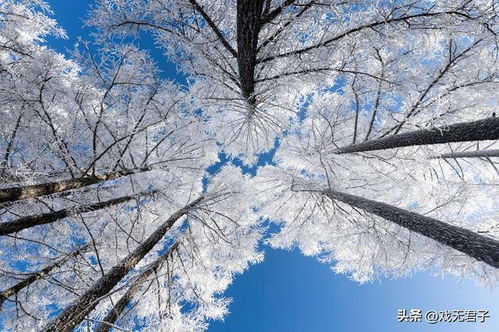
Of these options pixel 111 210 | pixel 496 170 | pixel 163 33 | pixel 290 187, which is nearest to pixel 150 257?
pixel 111 210

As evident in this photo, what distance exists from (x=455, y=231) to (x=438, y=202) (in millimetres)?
2089

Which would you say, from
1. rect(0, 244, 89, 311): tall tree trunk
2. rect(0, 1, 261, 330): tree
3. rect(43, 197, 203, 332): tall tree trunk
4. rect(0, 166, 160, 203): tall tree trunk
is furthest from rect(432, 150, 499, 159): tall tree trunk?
rect(0, 244, 89, 311): tall tree trunk

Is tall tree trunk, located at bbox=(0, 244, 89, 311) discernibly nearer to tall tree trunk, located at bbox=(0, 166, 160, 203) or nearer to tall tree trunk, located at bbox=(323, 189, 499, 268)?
tall tree trunk, located at bbox=(0, 166, 160, 203)

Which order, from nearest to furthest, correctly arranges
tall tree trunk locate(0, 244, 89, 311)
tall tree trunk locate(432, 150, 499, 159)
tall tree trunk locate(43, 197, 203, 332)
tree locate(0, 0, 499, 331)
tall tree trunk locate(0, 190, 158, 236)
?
tall tree trunk locate(43, 197, 203, 332), tree locate(0, 0, 499, 331), tall tree trunk locate(0, 190, 158, 236), tall tree trunk locate(0, 244, 89, 311), tall tree trunk locate(432, 150, 499, 159)

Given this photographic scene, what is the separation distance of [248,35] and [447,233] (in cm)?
378

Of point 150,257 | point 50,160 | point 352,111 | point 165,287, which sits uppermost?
point 352,111

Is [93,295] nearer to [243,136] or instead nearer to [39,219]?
[39,219]

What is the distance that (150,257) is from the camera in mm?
8148

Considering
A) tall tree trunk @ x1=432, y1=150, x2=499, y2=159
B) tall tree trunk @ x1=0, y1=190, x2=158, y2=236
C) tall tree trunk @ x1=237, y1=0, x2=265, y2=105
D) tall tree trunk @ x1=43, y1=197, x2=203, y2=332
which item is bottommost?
tall tree trunk @ x1=43, y1=197, x2=203, y2=332

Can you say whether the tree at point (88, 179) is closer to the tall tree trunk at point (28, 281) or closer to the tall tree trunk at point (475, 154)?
the tall tree trunk at point (28, 281)

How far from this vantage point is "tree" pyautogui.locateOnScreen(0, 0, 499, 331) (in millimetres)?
3414

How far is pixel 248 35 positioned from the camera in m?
3.28

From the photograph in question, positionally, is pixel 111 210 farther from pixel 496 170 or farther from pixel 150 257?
pixel 496 170

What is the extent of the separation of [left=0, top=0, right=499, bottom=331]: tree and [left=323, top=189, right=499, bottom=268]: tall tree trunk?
0.02 metres
